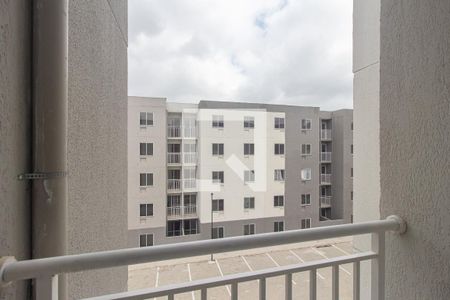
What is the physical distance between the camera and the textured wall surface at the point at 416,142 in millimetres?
665

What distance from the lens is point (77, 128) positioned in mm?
951

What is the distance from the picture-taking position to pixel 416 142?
73 centimetres

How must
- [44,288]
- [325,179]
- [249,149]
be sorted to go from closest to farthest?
1. [44,288]
2. [249,149]
3. [325,179]

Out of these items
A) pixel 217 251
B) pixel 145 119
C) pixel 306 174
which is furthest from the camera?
pixel 306 174

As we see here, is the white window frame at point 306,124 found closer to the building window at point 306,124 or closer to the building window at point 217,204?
the building window at point 306,124

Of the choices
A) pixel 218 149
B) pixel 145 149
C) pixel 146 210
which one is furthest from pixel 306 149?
pixel 146 210

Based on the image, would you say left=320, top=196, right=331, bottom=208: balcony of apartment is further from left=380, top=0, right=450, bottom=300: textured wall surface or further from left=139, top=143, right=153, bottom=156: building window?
left=380, top=0, right=450, bottom=300: textured wall surface

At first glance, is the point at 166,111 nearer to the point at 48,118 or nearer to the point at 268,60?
the point at 268,60

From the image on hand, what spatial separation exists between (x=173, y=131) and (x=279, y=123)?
3.25m

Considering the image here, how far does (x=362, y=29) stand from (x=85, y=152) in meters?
2.34

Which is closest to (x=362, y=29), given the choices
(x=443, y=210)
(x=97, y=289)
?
(x=443, y=210)

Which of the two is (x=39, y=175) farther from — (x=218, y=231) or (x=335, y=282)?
(x=218, y=231)

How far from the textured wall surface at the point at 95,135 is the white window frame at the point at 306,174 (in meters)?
6.77

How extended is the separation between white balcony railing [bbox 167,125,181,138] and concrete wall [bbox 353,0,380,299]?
5385 millimetres
